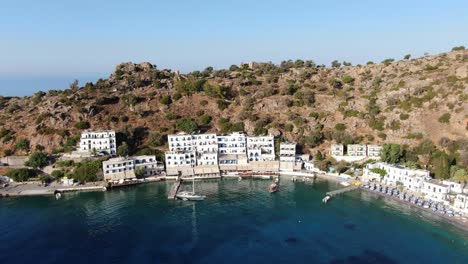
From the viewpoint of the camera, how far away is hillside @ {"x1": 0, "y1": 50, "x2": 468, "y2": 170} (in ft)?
290

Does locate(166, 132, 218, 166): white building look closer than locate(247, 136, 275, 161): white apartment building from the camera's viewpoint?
No

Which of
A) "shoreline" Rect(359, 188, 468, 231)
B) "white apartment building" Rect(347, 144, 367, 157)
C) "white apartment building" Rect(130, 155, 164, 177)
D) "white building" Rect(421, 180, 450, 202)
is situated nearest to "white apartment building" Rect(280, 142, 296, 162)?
"white apartment building" Rect(347, 144, 367, 157)

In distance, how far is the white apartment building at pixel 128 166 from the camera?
77.1 meters

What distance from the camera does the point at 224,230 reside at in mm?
55094

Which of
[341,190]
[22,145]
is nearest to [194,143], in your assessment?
[341,190]

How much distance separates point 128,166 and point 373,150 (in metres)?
58.4

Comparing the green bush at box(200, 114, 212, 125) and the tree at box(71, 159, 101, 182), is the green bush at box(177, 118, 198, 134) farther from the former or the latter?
the tree at box(71, 159, 101, 182)

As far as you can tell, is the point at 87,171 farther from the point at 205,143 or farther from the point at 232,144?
the point at 232,144

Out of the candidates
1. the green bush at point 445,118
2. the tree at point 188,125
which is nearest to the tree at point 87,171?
the tree at point 188,125

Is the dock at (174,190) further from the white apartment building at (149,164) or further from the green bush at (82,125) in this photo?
the green bush at (82,125)

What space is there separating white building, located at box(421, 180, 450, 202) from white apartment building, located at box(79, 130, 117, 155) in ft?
232

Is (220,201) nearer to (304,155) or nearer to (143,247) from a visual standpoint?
(143,247)

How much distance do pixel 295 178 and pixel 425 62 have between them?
75.3m

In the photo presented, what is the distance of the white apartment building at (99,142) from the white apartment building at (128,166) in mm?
6855
